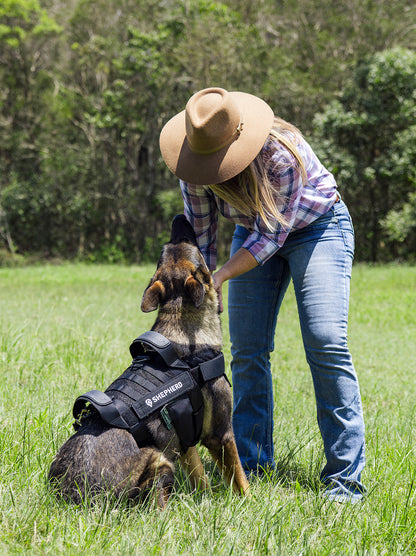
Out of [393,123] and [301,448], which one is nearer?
[301,448]

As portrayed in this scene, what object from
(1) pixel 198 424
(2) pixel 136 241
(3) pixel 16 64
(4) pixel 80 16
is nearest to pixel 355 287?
(1) pixel 198 424

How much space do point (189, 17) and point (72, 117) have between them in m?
6.56

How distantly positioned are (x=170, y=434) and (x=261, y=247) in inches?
39.7

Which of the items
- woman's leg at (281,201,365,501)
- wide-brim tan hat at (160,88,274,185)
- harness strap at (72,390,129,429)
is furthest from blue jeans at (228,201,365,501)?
harness strap at (72,390,129,429)

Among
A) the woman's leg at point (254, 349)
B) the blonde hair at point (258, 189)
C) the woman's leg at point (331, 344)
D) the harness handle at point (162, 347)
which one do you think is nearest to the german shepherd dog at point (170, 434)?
the harness handle at point (162, 347)

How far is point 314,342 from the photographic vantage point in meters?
2.96

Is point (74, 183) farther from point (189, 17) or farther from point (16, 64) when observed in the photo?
point (189, 17)

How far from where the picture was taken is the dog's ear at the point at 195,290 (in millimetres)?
2812

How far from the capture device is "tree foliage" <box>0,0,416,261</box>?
784 inches

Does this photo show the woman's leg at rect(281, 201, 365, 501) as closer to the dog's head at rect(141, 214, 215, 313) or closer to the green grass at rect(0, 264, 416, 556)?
the green grass at rect(0, 264, 416, 556)

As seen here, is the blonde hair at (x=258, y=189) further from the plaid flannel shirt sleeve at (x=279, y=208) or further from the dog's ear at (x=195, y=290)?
the dog's ear at (x=195, y=290)

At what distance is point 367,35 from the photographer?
68.1 feet

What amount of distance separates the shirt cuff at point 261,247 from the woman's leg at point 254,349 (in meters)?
0.43

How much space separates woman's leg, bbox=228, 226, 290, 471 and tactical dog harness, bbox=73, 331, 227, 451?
1.50 ft
